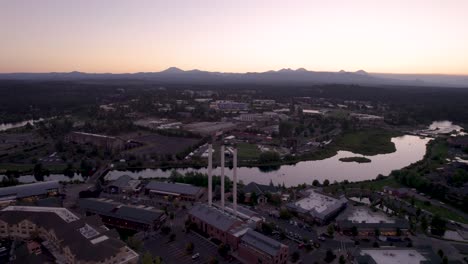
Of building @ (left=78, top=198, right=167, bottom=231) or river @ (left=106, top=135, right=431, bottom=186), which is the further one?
river @ (left=106, top=135, right=431, bottom=186)

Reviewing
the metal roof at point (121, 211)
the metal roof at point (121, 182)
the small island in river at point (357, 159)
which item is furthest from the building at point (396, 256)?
the small island in river at point (357, 159)

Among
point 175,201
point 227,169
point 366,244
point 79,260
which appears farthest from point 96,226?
point 227,169

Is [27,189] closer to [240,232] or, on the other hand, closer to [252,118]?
[240,232]

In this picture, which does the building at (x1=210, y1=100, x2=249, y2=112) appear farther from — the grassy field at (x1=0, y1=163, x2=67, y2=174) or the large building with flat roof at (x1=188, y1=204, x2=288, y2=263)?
the large building with flat roof at (x1=188, y1=204, x2=288, y2=263)

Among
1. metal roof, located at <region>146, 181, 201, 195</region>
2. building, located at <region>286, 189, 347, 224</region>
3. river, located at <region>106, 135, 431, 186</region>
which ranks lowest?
river, located at <region>106, 135, 431, 186</region>

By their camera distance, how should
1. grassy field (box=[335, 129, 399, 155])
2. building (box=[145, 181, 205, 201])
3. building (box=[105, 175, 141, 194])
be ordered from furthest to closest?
grassy field (box=[335, 129, 399, 155]), building (box=[105, 175, 141, 194]), building (box=[145, 181, 205, 201])

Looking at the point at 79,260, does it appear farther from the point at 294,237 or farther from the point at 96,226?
the point at 294,237

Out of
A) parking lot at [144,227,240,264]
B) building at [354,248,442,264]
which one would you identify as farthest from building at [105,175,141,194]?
building at [354,248,442,264]
